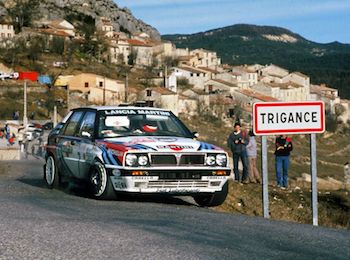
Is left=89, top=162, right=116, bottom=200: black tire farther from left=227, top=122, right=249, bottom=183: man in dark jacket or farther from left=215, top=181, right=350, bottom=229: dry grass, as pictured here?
left=227, top=122, right=249, bottom=183: man in dark jacket

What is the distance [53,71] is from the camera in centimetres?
11169

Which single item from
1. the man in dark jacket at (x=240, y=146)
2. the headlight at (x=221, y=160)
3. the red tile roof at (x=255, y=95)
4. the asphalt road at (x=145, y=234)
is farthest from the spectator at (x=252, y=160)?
the red tile roof at (x=255, y=95)

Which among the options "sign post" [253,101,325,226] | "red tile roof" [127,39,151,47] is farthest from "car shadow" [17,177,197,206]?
"red tile roof" [127,39,151,47]

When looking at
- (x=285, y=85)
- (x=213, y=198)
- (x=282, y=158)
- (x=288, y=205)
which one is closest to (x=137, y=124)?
(x=213, y=198)

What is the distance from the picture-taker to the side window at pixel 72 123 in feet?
45.0

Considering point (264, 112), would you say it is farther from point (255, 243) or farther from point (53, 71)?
point (53, 71)

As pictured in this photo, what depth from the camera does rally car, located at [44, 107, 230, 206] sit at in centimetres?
1148

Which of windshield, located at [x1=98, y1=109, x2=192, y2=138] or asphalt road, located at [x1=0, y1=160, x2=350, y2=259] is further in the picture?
windshield, located at [x1=98, y1=109, x2=192, y2=138]

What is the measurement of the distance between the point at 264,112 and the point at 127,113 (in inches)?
95.9

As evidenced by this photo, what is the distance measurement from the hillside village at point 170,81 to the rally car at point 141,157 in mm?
80560

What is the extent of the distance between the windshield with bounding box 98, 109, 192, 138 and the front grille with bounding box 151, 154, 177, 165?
108 centimetres

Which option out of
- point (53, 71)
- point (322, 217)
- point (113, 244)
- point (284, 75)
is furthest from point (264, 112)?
point (284, 75)

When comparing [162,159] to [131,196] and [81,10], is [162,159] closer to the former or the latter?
[131,196]

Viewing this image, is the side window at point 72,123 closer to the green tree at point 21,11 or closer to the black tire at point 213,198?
the black tire at point 213,198
